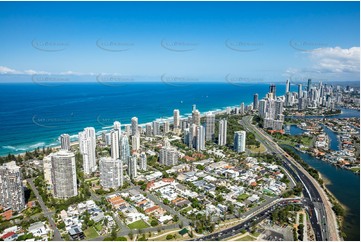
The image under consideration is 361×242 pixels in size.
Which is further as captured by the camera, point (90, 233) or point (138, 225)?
point (138, 225)

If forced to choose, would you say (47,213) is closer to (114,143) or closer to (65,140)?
(114,143)

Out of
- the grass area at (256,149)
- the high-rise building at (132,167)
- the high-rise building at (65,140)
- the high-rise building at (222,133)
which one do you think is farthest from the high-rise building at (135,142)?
the grass area at (256,149)

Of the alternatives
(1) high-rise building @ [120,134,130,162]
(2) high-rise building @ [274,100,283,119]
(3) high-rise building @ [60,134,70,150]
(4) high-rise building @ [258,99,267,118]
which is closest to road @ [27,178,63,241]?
(3) high-rise building @ [60,134,70,150]

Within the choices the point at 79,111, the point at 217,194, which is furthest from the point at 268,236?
the point at 79,111

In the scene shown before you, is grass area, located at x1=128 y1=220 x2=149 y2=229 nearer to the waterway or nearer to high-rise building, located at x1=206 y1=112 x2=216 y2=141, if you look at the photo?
the waterway

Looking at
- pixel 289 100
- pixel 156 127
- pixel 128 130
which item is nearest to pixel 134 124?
pixel 128 130
